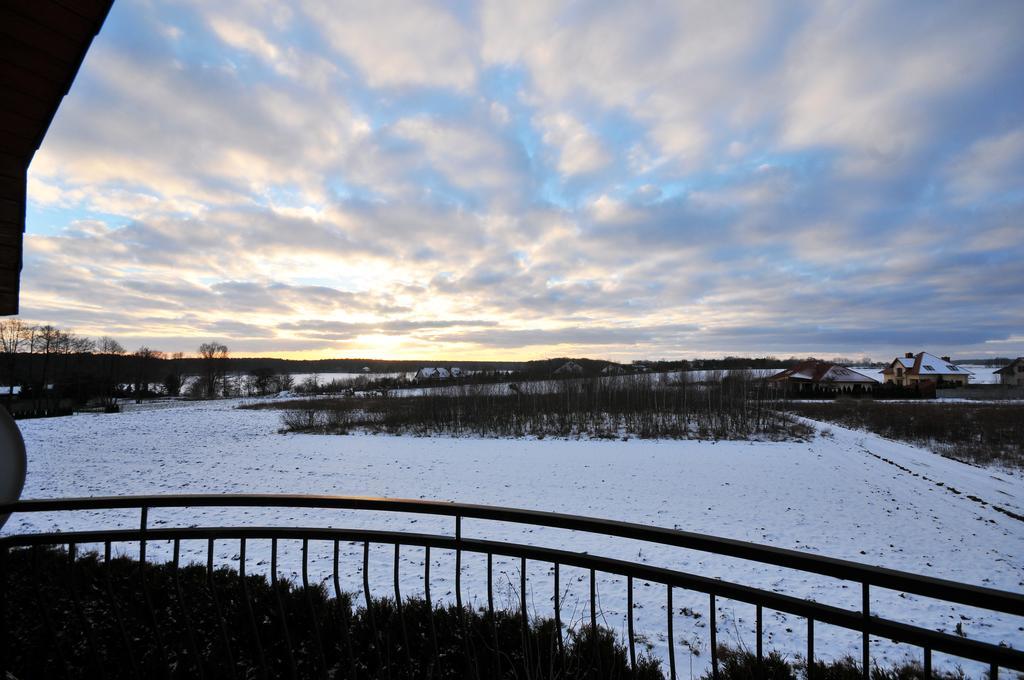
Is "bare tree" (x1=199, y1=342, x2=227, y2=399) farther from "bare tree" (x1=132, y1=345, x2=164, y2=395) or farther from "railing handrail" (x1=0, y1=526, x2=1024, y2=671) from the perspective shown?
"railing handrail" (x1=0, y1=526, x2=1024, y2=671)

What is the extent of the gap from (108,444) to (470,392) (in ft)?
71.2

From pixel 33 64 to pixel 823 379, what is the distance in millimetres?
69904

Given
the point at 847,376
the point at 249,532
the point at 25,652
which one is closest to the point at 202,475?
the point at 25,652

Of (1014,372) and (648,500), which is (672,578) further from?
(1014,372)

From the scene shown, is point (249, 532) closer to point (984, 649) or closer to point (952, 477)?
point (984, 649)

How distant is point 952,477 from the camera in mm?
15758

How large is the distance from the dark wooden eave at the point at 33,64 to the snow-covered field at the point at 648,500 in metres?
6.47

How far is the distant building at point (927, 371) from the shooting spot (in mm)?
56469

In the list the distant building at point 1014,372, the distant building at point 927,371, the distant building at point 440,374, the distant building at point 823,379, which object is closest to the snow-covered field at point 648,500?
the distant building at point 440,374

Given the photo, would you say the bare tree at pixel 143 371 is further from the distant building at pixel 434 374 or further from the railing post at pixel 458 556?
the railing post at pixel 458 556

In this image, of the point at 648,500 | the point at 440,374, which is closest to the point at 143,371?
the point at 440,374

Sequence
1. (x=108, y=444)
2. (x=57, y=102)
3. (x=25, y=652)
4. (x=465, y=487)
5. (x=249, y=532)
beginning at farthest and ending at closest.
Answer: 1. (x=108, y=444)
2. (x=465, y=487)
3. (x=25, y=652)
4. (x=249, y=532)
5. (x=57, y=102)

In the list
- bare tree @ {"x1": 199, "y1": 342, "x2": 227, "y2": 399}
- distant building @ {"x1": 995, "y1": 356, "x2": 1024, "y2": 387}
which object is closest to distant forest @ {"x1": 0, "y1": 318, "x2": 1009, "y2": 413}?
bare tree @ {"x1": 199, "y1": 342, "x2": 227, "y2": 399}

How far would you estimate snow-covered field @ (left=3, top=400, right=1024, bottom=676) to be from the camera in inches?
267
